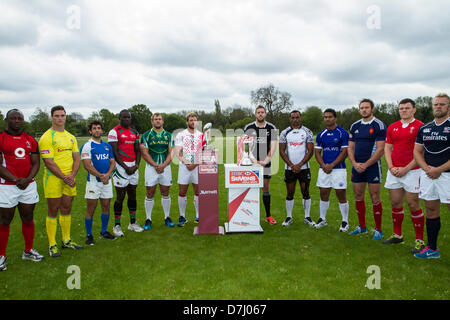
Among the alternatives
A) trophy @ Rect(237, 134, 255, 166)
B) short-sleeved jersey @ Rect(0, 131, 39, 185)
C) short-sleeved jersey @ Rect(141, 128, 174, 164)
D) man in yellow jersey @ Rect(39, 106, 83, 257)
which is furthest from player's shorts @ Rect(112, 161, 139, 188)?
trophy @ Rect(237, 134, 255, 166)

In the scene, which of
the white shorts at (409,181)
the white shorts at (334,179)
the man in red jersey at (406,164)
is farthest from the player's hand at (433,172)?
the white shorts at (334,179)

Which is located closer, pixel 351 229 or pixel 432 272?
pixel 432 272

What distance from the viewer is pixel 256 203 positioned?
613 cm

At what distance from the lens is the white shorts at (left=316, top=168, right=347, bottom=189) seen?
598cm

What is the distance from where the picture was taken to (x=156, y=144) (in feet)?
20.7

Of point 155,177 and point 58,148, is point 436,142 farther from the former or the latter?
point 58,148

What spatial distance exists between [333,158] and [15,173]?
5.74 metres

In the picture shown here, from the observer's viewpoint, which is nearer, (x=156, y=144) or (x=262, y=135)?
(x=156, y=144)

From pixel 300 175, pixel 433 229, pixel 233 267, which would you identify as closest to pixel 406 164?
pixel 433 229

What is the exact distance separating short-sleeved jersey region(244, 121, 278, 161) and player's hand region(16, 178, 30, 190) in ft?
14.0

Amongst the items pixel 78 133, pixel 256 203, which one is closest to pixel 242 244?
pixel 256 203

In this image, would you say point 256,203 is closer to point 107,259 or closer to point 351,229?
point 351,229

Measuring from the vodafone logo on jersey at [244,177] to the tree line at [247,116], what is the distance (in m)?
38.5
